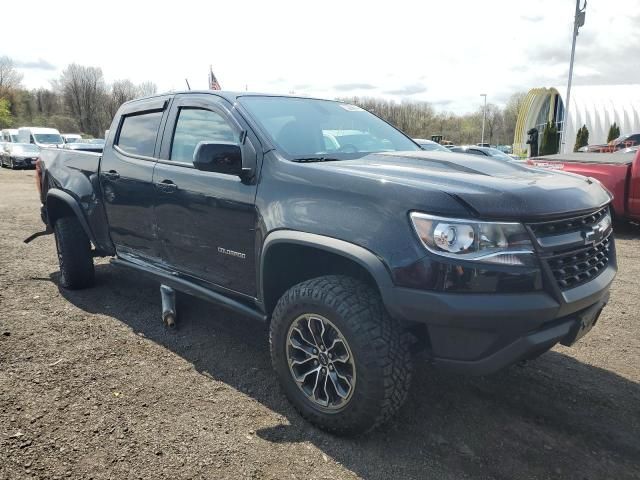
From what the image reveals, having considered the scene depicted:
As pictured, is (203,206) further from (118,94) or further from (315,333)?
(118,94)

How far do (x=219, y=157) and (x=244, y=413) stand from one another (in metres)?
1.49

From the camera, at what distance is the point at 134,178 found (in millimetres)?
3928

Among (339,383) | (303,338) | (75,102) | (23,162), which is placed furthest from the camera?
(75,102)

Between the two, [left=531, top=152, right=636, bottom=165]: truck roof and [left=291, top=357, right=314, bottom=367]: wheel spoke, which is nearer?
[left=291, top=357, right=314, bottom=367]: wheel spoke

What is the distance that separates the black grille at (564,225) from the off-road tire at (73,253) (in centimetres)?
416

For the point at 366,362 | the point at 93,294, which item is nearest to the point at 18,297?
the point at 93,294

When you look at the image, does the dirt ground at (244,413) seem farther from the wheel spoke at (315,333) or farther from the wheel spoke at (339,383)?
the wheel spoke at (315,333)

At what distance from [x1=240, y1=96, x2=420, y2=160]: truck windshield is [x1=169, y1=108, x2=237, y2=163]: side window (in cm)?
22

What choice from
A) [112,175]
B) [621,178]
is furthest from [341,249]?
[621,178]

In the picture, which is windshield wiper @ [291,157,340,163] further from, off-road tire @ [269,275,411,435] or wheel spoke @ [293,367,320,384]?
wheel spoke @ [293,367,320,384]

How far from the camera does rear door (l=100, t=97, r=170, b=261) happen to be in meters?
3.86

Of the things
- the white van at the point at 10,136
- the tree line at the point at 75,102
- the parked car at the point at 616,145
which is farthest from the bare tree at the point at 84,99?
the parked car at the point at 616,145

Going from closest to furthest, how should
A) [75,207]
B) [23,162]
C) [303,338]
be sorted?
[303,338]
[75,207]
[23,162]

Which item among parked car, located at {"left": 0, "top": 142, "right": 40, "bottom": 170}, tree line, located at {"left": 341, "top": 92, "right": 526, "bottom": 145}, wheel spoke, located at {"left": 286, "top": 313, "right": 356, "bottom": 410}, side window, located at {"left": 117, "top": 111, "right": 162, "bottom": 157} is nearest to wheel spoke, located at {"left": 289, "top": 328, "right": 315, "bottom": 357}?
wheel spoke, located at {"left": 286, "top": 313, "right": 356, "bottom": 410}
